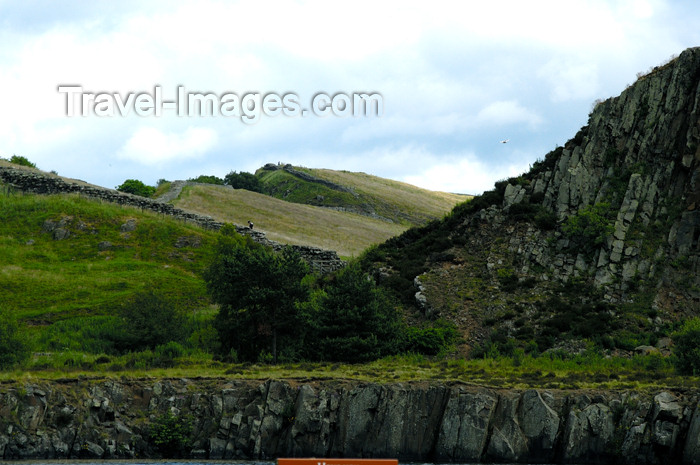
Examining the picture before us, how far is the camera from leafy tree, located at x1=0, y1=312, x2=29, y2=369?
5166 centimetres

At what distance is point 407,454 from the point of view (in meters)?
43.5

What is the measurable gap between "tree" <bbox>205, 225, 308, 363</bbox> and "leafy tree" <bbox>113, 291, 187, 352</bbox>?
325cm

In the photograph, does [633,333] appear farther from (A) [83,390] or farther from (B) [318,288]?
(A) [83,390]

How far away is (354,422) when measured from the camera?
145 ft

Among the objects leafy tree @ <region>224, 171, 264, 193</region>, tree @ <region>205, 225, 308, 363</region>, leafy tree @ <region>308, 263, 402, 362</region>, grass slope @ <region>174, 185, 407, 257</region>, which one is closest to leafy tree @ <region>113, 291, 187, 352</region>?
tree @ <region>205, 225, 308, 363</region>

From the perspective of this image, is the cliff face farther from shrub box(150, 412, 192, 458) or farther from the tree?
shrub box(150, 412, 192, 458)

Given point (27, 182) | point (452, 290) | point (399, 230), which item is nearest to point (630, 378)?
point (452, 290)

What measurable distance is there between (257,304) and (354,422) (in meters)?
19.3

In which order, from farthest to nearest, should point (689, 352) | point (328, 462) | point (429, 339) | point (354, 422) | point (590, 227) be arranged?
point (590, 227)
point (429, 339)
point (689, 352)
point (354, 422)
point (328, 462)

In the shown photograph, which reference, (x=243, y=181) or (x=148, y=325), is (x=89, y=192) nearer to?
(x=148, y=325)

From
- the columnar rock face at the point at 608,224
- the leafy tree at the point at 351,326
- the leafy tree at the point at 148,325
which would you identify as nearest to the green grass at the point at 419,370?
the leafy tree at the point at 351,326

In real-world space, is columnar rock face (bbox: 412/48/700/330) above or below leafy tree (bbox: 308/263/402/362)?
above

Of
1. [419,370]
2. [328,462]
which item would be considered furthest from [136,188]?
[328,462]

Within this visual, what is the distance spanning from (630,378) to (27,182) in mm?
77070
